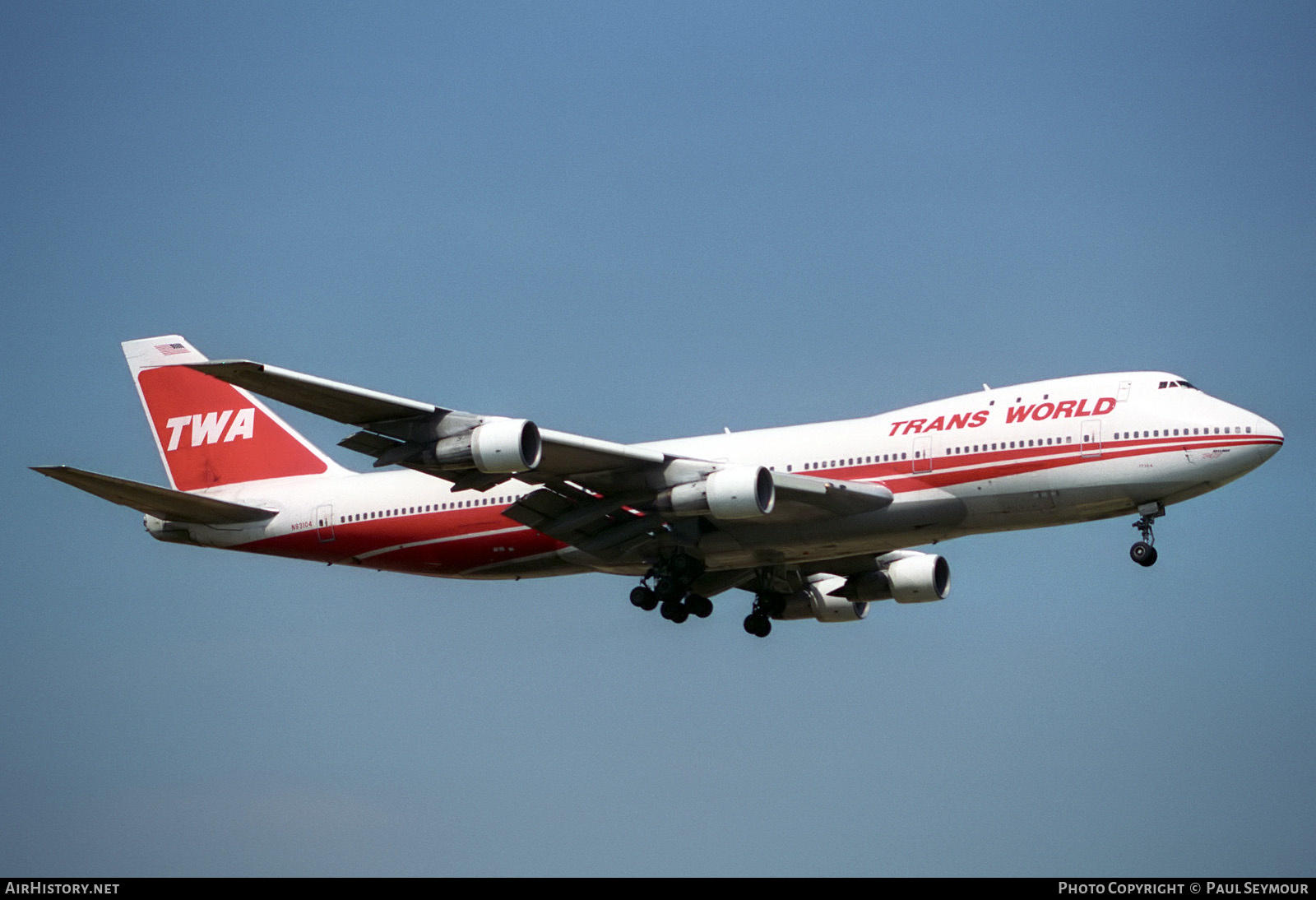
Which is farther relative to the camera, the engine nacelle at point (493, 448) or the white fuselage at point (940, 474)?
the white fuselage at point (940, 474)

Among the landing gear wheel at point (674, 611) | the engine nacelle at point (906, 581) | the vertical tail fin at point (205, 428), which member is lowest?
the landing gear wheel at point (674, 611)

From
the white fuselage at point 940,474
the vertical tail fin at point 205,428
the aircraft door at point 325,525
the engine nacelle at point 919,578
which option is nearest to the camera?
the white fuselage at point 940,474

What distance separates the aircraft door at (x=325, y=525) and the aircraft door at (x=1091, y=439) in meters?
19.4

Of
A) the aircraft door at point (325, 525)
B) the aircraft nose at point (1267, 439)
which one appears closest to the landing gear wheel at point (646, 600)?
the aircraft door at point (325, 525)

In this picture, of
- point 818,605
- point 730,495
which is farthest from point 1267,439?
point 818,605

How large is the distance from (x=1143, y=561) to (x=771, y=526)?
870cm

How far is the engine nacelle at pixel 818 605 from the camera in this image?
157ft

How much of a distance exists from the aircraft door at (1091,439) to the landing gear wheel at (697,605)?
10.3 meters

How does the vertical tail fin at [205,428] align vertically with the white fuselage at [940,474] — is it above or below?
above

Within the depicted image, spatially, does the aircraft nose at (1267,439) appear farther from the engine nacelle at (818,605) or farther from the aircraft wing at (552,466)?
the engine nacelle at (818,605)

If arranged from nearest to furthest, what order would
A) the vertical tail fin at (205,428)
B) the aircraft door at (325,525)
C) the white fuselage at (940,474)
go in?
the white fuselage at (940,474) → the aircraft door at (325,525) → the vertical tail fin at (205,428)

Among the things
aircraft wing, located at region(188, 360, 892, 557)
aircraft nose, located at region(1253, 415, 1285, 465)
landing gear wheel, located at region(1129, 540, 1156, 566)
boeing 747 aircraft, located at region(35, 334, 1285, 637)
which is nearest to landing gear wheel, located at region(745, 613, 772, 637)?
boeing 747 aircraft, located at region(35, 334, 1285, 637)

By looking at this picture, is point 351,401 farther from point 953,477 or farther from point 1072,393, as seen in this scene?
point 1072,393
